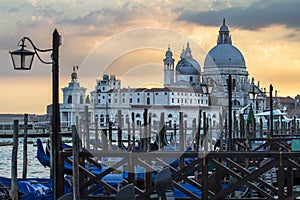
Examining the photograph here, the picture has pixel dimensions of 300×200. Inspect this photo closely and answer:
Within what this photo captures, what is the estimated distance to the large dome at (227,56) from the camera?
78000 mm

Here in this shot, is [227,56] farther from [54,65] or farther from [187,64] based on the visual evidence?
[54,65]

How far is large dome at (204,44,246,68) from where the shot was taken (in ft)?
256

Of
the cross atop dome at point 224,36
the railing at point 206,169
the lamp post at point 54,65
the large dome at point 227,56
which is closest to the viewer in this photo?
the railing at point 206,169

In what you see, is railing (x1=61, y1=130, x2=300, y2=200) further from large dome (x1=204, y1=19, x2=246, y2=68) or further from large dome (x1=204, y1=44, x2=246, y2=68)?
large dome (x1=204, y1=44, x2=246, y2=68)

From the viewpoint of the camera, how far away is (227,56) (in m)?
78.6

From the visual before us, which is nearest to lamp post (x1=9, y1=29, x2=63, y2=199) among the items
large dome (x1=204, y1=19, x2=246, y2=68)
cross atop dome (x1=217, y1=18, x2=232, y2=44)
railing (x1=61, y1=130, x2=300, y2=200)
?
railing (x1=61, y1=130, x2=300, y2=200)

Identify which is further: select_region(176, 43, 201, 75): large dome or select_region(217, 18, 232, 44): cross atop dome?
select_region(217, 18, 232, 44): cross atop dome

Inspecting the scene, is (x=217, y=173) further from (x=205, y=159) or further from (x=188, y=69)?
(x=188, y=69)

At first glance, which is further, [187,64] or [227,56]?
[227,56]

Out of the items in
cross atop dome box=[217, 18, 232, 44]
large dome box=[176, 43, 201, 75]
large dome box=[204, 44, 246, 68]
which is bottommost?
large dome box=[176, 43, 201, 75]

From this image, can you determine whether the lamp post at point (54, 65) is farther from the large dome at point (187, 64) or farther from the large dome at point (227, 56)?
the large dome at point (227, 56)

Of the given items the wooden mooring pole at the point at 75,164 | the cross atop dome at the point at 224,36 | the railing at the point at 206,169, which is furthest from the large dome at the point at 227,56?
the wooden mooring pole at the point at 75,164

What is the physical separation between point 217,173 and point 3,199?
3.01 m

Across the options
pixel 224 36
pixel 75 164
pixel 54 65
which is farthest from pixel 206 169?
A: pixel 224 36
